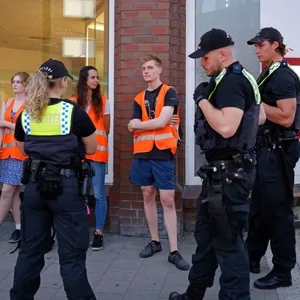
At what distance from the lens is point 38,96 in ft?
12.1

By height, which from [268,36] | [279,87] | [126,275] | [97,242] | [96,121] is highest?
[268,36]

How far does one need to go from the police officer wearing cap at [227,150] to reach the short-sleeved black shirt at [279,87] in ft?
2.88

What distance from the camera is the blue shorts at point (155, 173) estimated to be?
17.8 ft

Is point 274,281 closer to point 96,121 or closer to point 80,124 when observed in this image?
point 80,124

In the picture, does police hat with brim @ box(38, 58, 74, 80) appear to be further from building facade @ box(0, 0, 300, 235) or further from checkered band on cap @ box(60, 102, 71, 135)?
building facade @ box(0, 0, 300, 235)

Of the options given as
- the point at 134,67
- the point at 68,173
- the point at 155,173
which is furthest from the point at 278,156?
the point at 134,67

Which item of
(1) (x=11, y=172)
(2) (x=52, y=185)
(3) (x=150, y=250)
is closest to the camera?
(2) (x=52, y=185)

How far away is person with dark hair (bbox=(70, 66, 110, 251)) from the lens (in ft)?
19.0

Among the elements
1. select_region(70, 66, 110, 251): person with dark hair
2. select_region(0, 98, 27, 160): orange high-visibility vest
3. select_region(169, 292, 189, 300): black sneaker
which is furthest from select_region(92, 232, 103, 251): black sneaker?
select_region(169, 292, 189, 300): black sneaker

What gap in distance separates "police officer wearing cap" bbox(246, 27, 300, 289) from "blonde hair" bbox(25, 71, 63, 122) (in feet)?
6.39

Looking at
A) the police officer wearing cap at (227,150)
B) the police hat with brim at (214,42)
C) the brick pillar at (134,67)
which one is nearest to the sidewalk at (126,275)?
the brick pillar at (134,67)

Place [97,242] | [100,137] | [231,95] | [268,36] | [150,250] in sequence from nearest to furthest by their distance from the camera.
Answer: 1. [231,95]
2. [268,36]
3. [150,250]
4. [97,242]
5. [100,137]

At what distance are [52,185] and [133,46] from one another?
2.91 metres

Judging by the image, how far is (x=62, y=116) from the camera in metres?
3.73
